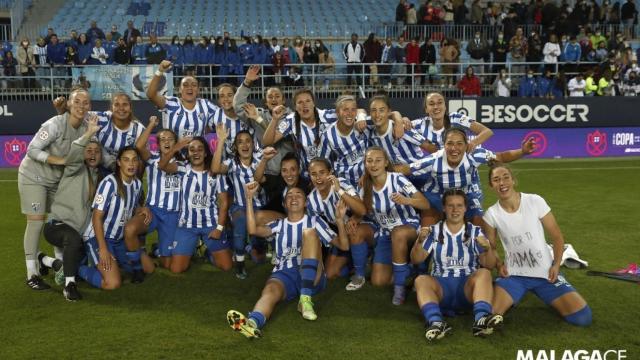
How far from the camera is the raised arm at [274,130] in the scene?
6078 mm

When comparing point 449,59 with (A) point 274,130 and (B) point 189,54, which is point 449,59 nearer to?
(B) point 189,54

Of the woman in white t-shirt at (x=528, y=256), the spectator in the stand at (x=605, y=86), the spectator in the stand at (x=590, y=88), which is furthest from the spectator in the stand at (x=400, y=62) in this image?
the woman in white t-shirt at (x=528, y=256)

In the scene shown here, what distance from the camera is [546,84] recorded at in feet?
54.7

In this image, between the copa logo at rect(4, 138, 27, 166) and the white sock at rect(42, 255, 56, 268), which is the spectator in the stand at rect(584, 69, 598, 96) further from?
the white sock at rect(42, 255, 56, 268)

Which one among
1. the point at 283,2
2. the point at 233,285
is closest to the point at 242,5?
the point at 283,2

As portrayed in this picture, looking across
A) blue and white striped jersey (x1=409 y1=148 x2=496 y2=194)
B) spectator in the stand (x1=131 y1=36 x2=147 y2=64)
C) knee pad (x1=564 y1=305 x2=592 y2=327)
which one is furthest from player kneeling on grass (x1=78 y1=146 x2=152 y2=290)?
spectator in the stand (x1=131 y1=36 x2=147 y2=64)

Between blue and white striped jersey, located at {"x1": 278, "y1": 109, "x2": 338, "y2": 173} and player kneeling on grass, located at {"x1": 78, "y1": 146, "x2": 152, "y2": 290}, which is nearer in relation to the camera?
player kneeling on grass, located at {"x1": 78, "y1": 146, "x2": 152, "y2": 290}

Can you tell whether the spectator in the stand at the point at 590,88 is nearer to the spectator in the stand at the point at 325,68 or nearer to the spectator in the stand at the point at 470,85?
the spectator in the stand at the point at 470,85

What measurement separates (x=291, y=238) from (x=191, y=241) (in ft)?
4.83

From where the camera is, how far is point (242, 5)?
78.1 ft

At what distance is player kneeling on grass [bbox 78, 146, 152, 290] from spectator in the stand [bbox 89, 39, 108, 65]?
10.6 meters

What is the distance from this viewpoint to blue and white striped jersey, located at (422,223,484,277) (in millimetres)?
4906

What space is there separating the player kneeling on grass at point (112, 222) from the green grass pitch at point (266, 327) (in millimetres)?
173

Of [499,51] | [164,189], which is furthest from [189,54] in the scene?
[164,189]
